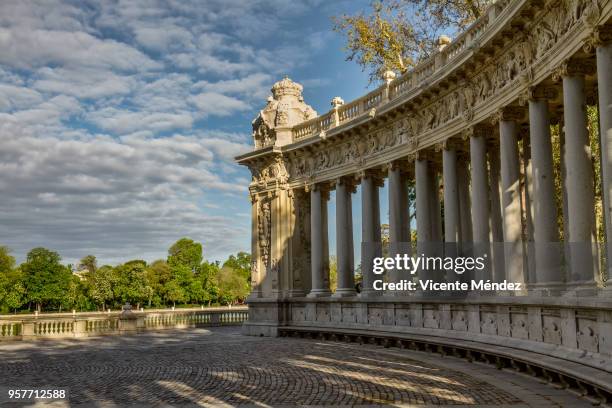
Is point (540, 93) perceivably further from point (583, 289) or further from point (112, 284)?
point (112, 284)

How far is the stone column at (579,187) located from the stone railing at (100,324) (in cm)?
3592

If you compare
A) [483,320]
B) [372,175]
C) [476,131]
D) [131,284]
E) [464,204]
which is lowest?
[483,320]

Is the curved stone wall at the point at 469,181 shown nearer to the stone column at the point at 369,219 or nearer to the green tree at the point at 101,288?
the stone column at the point at 369,219

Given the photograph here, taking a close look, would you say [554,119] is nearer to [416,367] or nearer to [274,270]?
[416,367]

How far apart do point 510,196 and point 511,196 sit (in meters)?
0.04

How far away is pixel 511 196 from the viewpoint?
2277 cm

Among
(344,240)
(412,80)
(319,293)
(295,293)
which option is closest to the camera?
(412,80)

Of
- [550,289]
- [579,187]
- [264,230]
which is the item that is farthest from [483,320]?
[264,230]

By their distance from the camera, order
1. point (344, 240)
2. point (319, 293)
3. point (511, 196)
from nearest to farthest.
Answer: point (511, 196), point (344, 240), point (319, 293)

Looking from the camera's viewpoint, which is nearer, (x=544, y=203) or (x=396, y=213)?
(x=544, y=203)

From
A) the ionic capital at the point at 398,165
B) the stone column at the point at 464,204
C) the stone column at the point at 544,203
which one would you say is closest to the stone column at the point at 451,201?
the stone column at the point at 464,204

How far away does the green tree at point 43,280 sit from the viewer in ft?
379

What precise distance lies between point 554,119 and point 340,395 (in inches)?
621

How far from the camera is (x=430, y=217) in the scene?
1246 inches
